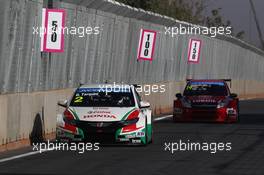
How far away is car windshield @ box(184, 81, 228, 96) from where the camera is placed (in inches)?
1353

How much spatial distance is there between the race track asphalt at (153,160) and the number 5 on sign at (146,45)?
1462cm

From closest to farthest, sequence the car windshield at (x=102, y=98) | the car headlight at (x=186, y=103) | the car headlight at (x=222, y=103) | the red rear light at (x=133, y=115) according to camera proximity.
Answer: the red rear light at (x=133, y=115), the car windshield at (x=102, y=98), the car headlight at (x=222, y=103), the car headlight at (x=186, y=103)

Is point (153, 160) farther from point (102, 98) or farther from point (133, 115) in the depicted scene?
point (102, 98)

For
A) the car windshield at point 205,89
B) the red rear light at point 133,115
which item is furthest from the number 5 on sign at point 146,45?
the red rear light at point 133,115

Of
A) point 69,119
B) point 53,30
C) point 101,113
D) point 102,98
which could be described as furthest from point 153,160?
point 53,30

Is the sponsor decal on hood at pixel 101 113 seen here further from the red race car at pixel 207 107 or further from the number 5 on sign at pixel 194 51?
the number 5 on sign at pixel 194 51

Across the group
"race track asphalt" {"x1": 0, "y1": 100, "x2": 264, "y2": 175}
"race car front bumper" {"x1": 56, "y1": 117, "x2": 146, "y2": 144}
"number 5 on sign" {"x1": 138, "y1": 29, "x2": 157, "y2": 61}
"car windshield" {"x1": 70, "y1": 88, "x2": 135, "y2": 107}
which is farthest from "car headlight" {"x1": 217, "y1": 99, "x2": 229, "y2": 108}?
"race car front bumper" {"x1": 56, "y1": 117, "x2": 146, "y2": 144}

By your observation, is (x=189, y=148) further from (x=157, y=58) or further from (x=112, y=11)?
(x=157, y=58)

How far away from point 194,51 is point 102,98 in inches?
1153

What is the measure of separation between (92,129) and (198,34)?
34126 millimetres

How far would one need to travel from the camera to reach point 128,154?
20359 mm

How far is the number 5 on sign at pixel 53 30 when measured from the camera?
25750 millimetres

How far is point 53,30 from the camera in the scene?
2584 cm

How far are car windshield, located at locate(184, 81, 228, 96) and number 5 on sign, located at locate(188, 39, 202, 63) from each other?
1646 centimetres
